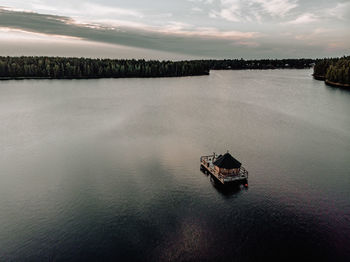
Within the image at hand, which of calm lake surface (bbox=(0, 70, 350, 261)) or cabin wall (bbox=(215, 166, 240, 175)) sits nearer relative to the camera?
calm lake surface (bbox=(0, 70, 350, 261))

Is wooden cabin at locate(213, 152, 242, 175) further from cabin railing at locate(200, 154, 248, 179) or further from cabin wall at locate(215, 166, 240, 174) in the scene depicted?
cabin railing at locate(200, 154, 248, 179)

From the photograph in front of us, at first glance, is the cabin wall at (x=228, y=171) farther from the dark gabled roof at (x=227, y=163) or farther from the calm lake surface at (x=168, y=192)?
the calm lake surface at (x=168, y=192)

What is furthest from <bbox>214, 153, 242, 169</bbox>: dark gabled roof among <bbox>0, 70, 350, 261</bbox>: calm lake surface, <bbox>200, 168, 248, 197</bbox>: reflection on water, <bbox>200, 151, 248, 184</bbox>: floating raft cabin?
<bbox>0, 70, 350, 261</bbox>: calm lake surface

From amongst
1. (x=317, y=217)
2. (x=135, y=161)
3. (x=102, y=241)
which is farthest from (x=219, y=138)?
(x=102, y=241)

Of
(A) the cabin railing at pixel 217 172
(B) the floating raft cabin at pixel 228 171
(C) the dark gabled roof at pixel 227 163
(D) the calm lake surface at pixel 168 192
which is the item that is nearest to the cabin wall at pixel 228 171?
(B) the floating raft cabin at pixel 228 171

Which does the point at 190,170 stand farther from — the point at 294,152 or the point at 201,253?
the point at 294,152

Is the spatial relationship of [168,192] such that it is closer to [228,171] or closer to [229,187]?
[229,187]

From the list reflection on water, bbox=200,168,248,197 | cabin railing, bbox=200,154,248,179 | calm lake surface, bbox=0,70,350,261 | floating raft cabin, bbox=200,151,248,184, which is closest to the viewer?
calm lake surface, bbox=0,70,350,261

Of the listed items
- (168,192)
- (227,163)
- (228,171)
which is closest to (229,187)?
(228,171)
